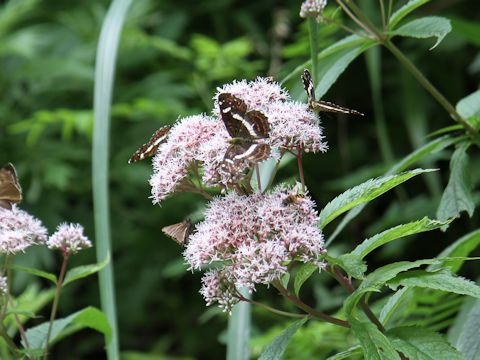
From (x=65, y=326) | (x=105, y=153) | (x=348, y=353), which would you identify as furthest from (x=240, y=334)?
(x=105, y=153)

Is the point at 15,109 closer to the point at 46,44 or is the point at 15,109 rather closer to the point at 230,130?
the point at 46,44

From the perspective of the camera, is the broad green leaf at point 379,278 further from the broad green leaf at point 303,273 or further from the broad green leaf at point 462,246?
the broad green leaf at point 462,246

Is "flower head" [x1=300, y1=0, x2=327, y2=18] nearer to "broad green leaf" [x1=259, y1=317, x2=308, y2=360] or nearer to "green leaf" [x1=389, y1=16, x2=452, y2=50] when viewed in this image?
"green leaf" [x1=389, y1=16, x2=452, y2=50]

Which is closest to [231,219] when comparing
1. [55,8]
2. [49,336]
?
[49,336]

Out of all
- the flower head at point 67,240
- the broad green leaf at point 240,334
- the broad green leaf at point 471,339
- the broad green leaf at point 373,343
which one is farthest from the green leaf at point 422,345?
the flower head at point 67,240

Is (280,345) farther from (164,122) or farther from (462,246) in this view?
(164,122)

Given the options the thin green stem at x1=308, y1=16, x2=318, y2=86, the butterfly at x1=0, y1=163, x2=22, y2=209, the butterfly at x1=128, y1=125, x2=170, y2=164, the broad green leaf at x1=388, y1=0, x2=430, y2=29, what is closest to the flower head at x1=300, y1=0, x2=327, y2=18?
the thin green stem at x1=308, y1=16, x2=318, y2=86
